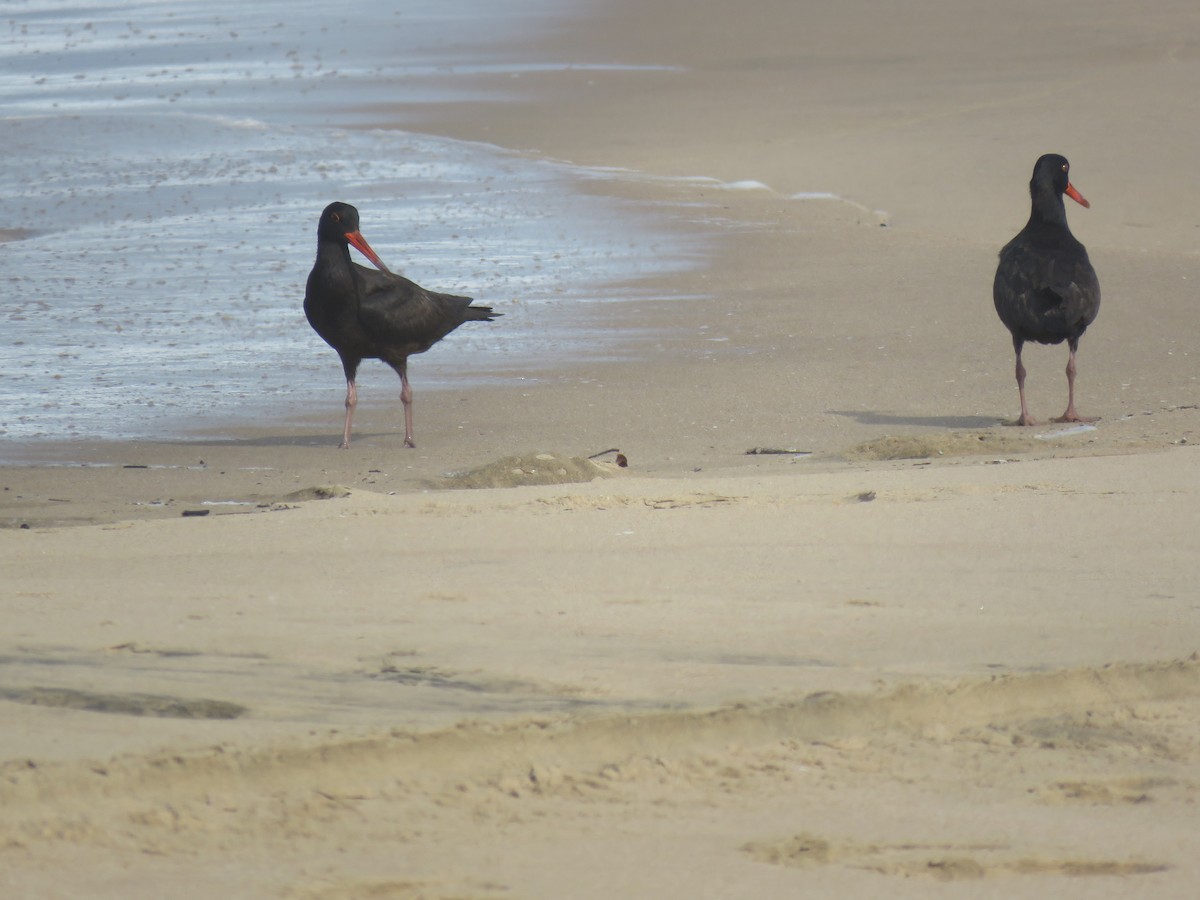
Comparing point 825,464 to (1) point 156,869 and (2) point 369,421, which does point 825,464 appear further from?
(1) point 156,869

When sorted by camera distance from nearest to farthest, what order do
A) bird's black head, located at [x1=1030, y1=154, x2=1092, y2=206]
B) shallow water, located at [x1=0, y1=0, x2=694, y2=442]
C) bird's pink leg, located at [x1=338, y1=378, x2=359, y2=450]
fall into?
bird's pink leg, located at [x1=338, y1=378, x2=359, y2=450] → bird's black head, located at [x1=1030, y1=154, x2=1092, y2=206] → shallow water, located at [x1=0, y1=0, x2=694, y2=442]

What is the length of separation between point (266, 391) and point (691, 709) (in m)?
5.97

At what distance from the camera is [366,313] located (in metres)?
8.25

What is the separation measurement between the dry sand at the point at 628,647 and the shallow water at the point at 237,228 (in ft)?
3.04

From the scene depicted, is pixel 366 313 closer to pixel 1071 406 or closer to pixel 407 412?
pixel 407 412

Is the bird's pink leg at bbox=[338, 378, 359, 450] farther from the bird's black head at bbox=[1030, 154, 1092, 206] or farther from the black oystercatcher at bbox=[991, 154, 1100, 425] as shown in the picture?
the bird's black head at bbox=[1030, 154, 1092, 206]

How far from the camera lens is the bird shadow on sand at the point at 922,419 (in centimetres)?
784

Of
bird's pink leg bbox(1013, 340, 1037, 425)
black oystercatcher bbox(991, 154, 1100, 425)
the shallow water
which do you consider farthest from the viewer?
the shallow water

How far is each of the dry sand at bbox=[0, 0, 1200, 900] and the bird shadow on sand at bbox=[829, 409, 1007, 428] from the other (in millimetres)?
44

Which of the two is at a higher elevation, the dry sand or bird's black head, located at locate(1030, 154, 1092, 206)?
bird's black head, located at locate(1030, 154, 1092, 206)

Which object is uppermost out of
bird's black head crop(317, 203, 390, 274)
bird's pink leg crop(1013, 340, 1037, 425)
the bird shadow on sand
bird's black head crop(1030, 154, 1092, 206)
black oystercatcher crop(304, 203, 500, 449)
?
bird's black head crop(1030, 154, 1092, 206)

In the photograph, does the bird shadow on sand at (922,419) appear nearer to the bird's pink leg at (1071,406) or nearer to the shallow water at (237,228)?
the bird's pink leg at (1071,406)

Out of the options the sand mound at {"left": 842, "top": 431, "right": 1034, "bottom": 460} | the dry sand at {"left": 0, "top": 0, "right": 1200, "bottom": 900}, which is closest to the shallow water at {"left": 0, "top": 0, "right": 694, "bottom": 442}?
the dry sand at {"left": 0, "top": 0, "right": 1200, "bottom": 900}

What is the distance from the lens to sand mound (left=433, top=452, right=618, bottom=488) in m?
6.28
